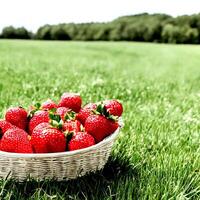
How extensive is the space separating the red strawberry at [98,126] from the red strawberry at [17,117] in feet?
1.66

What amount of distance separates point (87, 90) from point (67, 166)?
4.34 meters

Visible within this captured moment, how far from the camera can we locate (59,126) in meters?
3.52

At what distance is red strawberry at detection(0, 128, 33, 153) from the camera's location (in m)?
3.38

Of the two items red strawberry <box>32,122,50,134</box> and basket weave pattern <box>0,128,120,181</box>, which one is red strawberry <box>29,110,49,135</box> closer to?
red strawberry <box>32,122,50,134</box>

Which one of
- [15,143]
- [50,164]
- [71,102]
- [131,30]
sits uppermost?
[71,102]

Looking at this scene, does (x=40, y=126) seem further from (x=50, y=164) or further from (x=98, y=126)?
(x=98, y=126)

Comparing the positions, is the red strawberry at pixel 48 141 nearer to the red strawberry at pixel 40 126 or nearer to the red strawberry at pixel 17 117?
the red strawberry at pixel 40 126

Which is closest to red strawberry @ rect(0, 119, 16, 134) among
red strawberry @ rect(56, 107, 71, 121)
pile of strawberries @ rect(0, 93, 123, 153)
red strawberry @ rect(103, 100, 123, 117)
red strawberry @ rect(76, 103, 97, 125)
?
pile of strawberries @ rect(0, 93, 123, 153)

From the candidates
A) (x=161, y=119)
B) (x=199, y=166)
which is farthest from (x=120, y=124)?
(x=161, y=119)

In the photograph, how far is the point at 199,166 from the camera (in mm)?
3928

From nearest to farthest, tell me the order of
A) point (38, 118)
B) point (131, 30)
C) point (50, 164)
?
1. point (50, 164)
2. point (38, 118)
3. point (131, 30)

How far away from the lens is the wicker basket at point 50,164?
3271mm

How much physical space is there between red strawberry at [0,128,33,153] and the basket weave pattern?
0.10 m

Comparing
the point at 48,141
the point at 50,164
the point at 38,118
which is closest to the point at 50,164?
the point at 50,164
